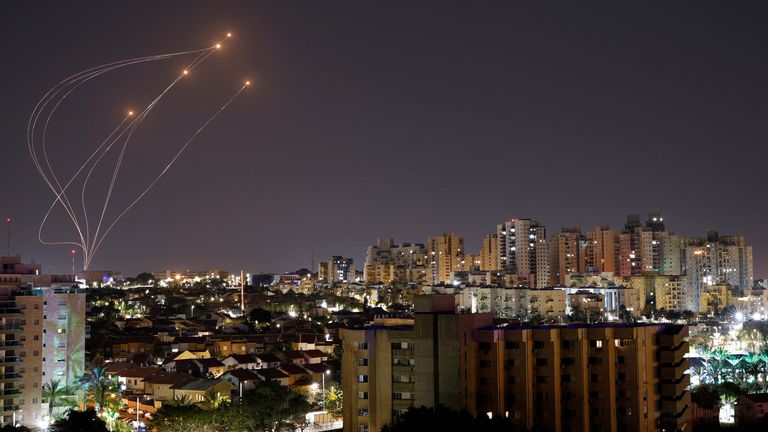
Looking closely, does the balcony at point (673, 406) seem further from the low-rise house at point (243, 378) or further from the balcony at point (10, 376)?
the balcony at point (10, 376)

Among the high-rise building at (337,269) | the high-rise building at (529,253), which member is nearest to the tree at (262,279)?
the high-rise building at (337,269)

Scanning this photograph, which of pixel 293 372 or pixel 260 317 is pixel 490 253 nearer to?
pixel 260 317

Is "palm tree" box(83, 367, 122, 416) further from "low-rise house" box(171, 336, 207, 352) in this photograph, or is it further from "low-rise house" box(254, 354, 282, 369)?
"low-rise house" box(171, 336, 207, 352)

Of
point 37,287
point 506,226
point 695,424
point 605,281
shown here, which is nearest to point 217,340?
point 37,287

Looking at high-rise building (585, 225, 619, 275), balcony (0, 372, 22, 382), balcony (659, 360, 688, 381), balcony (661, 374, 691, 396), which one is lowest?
balcony (661, 374, 691, 396)

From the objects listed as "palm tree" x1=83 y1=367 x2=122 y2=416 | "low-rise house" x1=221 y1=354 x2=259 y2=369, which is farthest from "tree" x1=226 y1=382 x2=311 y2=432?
"low-rise house" x1=221 y1=354 x2=259 y2=369

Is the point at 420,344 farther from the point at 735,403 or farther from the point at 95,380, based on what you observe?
the point at 735,403
